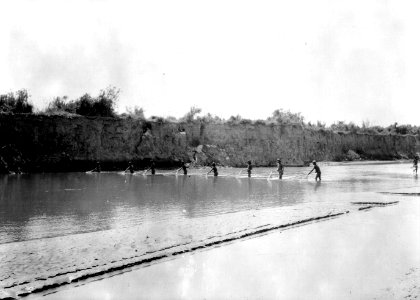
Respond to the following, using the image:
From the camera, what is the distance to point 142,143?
50594 millimetres

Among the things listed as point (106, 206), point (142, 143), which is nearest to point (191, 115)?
point (142, 143)

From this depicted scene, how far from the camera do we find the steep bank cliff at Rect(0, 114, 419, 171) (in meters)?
43.6

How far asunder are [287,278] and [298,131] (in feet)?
204

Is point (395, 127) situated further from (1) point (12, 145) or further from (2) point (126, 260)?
(2) point (126, 260)

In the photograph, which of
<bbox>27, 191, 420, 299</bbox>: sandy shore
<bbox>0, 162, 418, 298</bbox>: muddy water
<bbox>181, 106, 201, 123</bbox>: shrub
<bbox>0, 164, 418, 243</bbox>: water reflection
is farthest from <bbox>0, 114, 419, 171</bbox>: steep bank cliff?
<bbox>27, 191, 420, 299</bbox>: sandy shore

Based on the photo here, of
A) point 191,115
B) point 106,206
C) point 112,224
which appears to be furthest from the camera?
point 191,115

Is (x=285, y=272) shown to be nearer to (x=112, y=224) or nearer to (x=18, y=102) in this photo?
(x=112, y=224)

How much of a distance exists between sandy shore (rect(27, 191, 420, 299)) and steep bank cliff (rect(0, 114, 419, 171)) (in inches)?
1387

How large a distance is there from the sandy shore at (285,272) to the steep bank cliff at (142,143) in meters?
35.2

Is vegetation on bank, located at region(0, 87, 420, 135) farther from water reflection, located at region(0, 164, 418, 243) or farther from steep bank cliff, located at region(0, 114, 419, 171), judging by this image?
water reflection, located at region(0, 164, 418, 243)

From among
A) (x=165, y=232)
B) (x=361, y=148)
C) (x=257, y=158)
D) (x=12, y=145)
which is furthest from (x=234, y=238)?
(x=361, y=148)

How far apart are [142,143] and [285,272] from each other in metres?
43.9

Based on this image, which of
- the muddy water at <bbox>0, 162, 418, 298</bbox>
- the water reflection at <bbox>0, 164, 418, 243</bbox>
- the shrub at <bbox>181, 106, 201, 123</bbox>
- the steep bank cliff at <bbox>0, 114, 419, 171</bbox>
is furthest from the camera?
the shrub at <bbox>181, 106, 201, 123</bbox>

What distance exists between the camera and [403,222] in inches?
482
